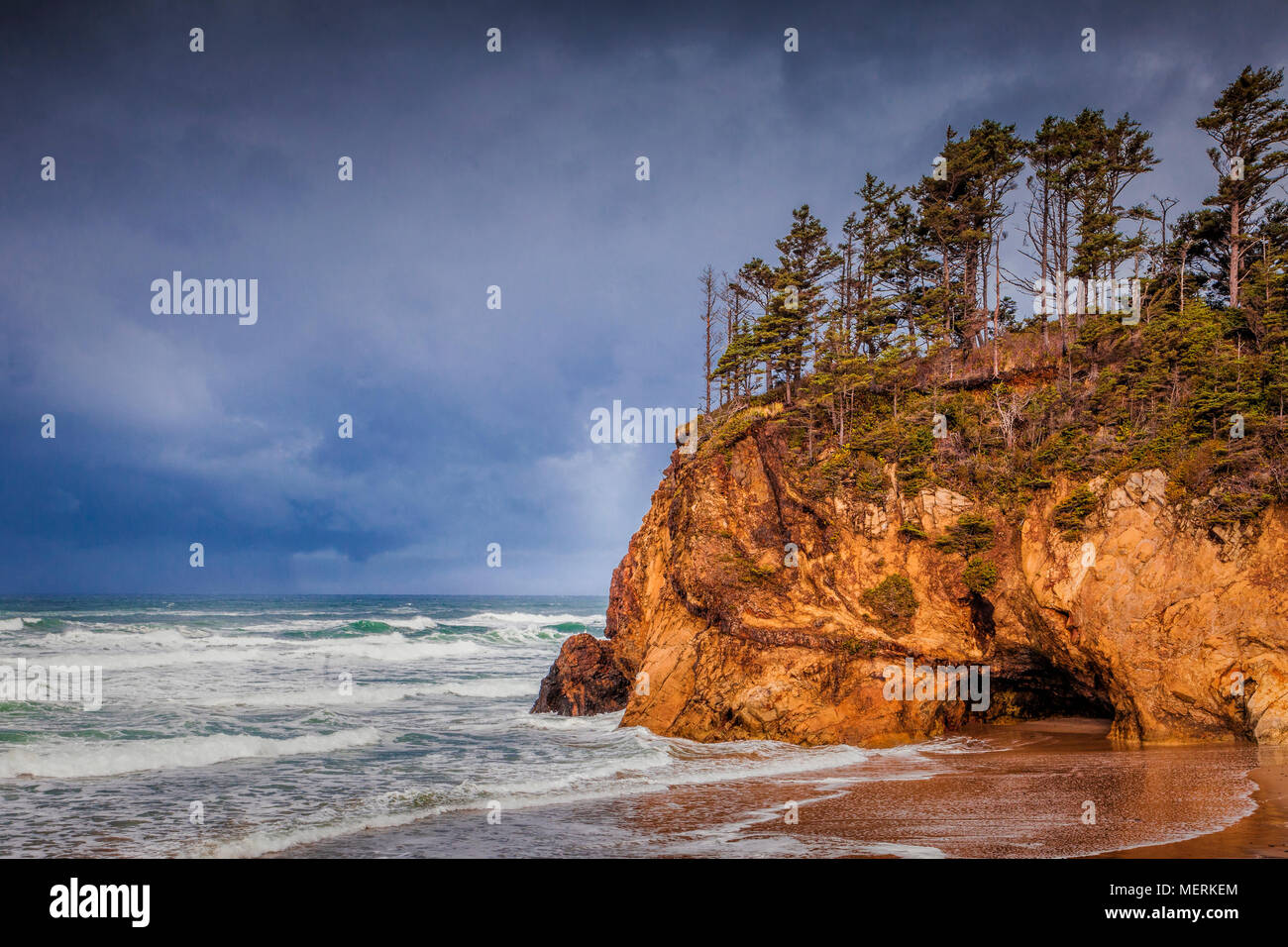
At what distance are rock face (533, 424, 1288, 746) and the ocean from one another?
4.49ft

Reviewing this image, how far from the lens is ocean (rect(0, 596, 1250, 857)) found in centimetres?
1080

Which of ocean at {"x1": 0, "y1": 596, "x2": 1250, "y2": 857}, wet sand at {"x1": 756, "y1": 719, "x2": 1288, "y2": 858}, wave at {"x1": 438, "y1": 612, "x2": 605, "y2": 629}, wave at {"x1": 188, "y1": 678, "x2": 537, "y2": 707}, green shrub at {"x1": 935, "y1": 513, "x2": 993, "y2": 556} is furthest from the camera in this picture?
wave at {"x1": 438, "y1": 612, "x2": 605, "y2": 629}

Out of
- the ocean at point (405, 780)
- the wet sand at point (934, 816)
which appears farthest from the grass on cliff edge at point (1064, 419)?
the ocean at point (405, 780)

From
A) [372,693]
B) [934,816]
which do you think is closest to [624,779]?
[934,816]

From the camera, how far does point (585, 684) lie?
25.9m

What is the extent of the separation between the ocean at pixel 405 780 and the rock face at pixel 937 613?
137 centimetres

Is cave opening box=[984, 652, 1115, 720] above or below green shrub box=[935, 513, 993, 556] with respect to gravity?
below

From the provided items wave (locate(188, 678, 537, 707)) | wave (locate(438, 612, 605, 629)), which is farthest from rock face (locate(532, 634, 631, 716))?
wave (locate(438, 612, 605, 629))

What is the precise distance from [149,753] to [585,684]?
42.7ft

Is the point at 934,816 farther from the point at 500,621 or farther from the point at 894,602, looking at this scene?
the point at 500,621

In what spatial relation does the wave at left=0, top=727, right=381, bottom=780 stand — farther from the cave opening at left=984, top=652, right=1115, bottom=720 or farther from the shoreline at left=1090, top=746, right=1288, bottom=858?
the shoreline at left=1090, top=746, right=1288, bottom=858

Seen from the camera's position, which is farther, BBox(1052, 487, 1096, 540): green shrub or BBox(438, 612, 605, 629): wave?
BBox(438, 612, 605, 629): wave

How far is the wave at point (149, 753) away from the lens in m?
15.8

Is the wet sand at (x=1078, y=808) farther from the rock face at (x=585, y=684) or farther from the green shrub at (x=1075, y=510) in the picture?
the rock face at (x=585, y=684)
